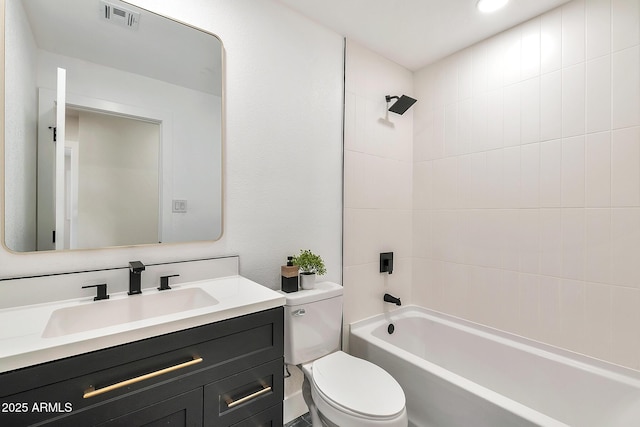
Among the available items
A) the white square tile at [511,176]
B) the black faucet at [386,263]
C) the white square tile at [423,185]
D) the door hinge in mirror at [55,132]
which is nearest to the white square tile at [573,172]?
the white square tile at [511,176]

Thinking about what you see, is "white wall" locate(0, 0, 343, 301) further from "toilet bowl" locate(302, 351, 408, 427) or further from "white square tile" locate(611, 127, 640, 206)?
"white square tile" locate(611, 127, 640, 206)

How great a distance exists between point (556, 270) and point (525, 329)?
1.35ft

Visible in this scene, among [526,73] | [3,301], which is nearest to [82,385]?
[3,301]

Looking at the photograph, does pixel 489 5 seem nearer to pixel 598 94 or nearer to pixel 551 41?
pixel 551 41

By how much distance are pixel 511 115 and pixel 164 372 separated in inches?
88.3

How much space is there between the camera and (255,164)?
1629 mm

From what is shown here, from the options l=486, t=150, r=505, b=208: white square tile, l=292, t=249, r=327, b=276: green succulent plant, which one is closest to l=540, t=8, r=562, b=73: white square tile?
l=486, t=150, r=505, b=208: white square tile

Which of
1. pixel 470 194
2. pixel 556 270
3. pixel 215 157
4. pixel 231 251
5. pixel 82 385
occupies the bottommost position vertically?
pixel 82 385

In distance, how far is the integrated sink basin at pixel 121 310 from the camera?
1054 millimetres

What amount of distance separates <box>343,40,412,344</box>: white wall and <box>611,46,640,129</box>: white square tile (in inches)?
47.5

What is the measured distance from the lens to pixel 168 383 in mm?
902

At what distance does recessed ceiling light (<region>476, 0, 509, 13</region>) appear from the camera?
5.39 ft

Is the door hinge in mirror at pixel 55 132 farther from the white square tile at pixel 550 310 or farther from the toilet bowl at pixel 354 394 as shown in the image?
the white square tile at pixel 550 310

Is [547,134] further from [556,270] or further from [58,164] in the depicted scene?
[58,164]
